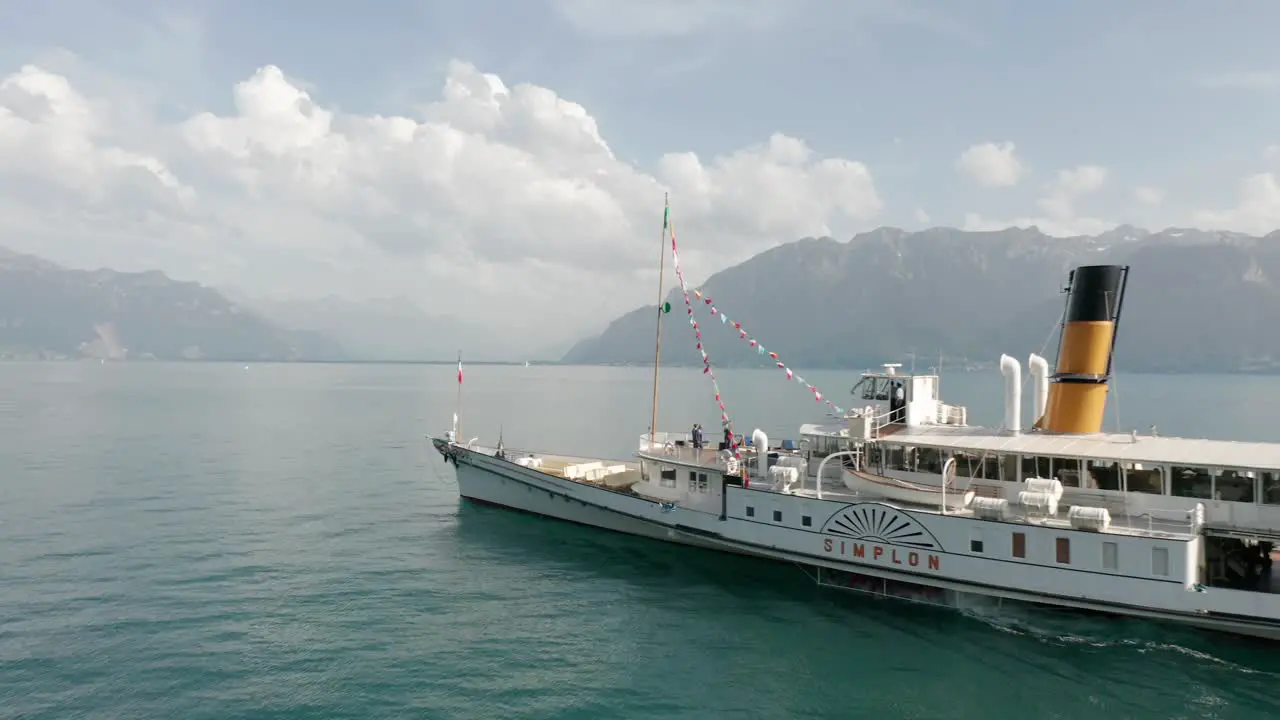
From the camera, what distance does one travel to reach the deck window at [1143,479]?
2167 centimetres

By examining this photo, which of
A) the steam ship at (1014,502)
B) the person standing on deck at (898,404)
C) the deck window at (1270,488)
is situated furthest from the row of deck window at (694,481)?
the deck window at (1270,488)

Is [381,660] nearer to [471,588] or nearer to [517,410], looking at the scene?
[471,588]

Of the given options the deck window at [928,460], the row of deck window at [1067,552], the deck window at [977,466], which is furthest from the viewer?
the deck window at [928,460]

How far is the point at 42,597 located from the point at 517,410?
83167 millimetres

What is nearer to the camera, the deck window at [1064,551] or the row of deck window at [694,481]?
the deck window at [1064,551]

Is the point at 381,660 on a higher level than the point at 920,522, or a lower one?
lower

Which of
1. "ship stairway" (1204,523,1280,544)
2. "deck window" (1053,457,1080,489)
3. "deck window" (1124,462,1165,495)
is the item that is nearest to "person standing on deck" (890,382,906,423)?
"deck window" (1053,457,1080,489)

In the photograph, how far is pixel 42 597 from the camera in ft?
76.8

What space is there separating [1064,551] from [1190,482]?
15.1 ft

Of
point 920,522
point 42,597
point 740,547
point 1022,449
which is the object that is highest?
point 1022,449

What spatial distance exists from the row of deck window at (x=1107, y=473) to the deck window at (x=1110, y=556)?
9.06 ft

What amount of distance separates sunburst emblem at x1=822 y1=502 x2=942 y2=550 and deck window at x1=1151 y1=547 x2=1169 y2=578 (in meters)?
5.47

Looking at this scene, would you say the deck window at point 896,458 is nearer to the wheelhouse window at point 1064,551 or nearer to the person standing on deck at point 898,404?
the person standing on deck at point 898,404

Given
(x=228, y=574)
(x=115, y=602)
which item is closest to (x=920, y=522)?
(x=228, y=574)
